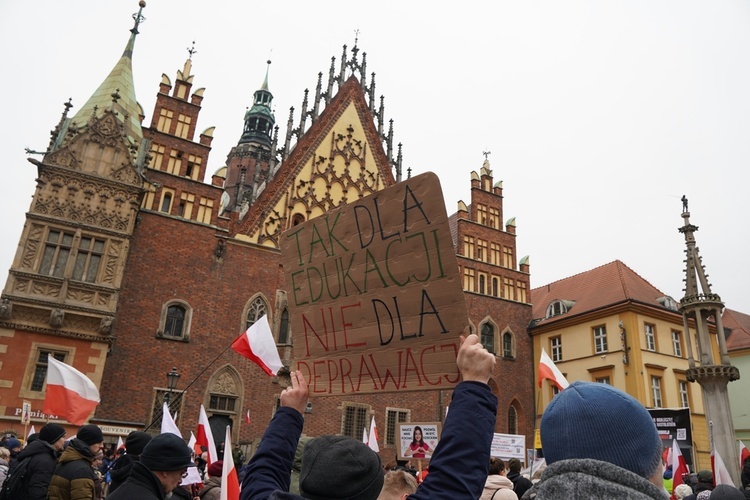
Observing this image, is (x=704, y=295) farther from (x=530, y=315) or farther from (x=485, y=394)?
(x=485, y=394)

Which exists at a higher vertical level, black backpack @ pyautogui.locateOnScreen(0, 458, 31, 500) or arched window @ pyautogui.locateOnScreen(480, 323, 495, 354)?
arched window @ pyautogui.locateOnScreen(480, 323, 495, 354)

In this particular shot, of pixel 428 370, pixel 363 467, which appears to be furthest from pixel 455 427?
pixel 428 370

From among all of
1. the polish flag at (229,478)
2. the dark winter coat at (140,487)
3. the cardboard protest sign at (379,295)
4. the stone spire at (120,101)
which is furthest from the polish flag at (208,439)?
the stone spire at (120,101)

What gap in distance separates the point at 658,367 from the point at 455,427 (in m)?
23.8

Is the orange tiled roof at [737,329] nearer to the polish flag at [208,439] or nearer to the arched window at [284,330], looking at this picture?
the arched window at [284,330]

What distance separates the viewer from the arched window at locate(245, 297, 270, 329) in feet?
62.8

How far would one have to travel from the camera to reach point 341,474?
5.64 feet

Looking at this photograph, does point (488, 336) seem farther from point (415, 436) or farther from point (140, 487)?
point (140, 487)

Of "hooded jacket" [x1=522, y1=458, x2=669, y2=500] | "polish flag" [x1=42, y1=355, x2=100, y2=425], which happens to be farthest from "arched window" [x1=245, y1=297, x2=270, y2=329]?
"hooded jacket" [x1=522, y1=458, x2=669, y2=500]

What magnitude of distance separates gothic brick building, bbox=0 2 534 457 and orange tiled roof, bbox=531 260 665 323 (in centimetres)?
367

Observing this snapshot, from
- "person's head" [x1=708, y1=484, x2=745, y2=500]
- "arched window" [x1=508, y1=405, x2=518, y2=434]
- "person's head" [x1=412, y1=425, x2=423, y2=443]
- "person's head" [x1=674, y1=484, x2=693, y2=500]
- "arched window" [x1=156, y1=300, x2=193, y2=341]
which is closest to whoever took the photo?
"person's head" [x1=708, y1=484, x2=745, y2=500]

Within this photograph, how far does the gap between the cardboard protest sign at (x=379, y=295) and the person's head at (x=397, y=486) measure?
0.45 m

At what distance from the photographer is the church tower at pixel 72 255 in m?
15.4

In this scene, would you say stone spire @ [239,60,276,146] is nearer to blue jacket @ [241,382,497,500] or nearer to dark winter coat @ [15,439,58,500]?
dark winter coat @ [15,439,58,500]
